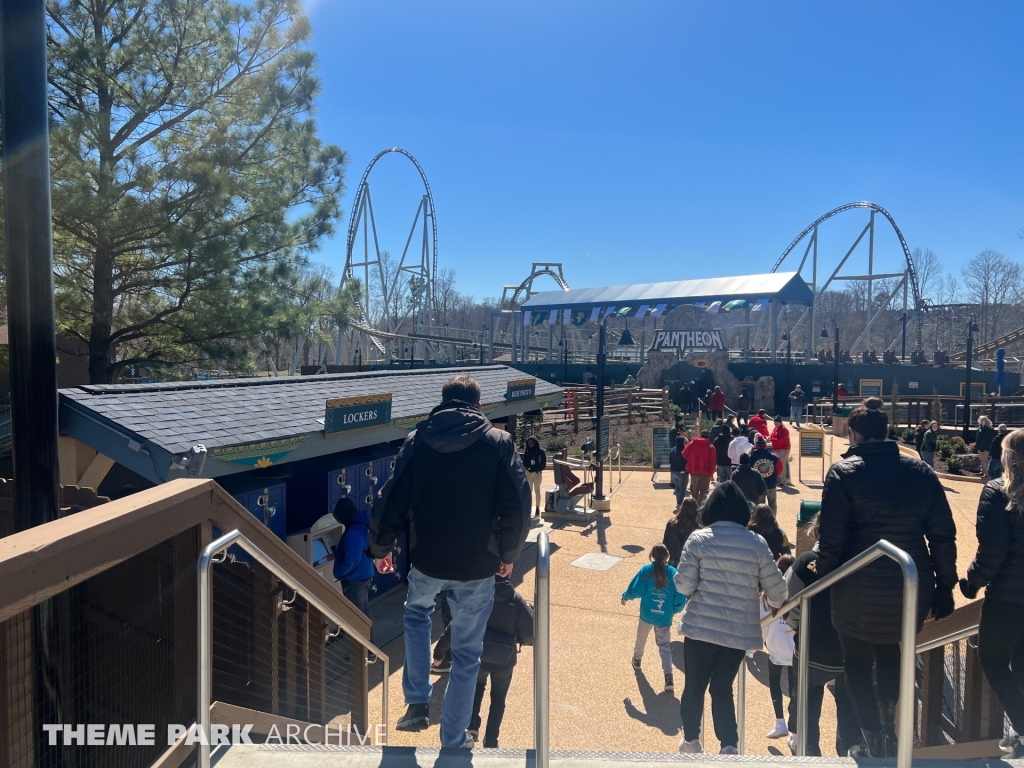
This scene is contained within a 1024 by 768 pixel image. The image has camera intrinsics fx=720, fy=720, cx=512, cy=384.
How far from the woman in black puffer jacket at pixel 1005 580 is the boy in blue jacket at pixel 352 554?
4.54 m

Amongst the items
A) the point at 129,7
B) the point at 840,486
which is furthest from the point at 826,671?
the point at 129,7

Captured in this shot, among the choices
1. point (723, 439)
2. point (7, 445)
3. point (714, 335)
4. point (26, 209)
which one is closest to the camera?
point (26, 209)

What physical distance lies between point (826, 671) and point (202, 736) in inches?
116

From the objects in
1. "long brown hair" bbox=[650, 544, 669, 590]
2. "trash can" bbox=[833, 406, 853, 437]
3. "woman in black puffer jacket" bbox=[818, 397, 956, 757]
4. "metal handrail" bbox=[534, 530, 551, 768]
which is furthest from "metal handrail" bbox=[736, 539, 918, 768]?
"trash can" bbox=[833, 406, 853, 437]

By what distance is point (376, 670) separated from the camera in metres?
6.17

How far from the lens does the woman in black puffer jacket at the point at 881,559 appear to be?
123 inches

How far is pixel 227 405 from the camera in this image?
6.30 metres

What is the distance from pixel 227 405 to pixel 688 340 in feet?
93.2

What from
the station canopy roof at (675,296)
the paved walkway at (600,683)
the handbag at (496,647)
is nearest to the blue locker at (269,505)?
the paved walkway at (600,683)

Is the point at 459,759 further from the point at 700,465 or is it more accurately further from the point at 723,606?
the point at 700,465

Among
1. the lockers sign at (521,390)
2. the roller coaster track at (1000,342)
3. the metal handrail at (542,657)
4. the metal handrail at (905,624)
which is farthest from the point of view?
the roller coaster track at (1000,342)

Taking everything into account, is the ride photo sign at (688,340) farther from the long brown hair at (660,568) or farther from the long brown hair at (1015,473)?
the long brown hair at (1015,473)

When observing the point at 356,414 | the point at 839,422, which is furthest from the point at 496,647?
the point at 839,422

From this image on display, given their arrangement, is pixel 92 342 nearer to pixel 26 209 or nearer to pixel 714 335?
pixel 26 209
